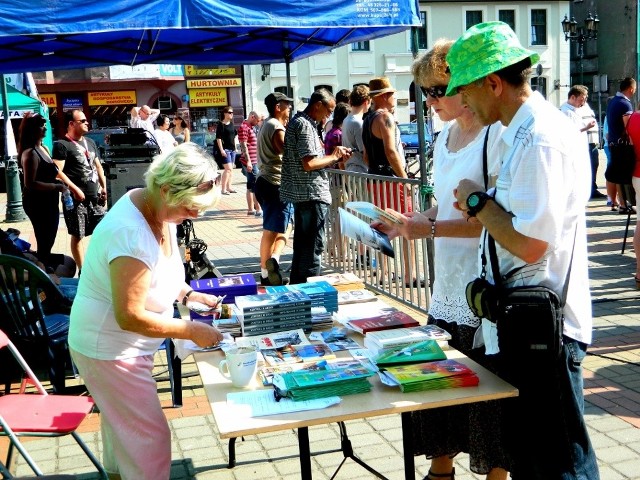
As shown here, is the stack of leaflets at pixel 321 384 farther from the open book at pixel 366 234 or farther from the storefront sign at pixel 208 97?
the storefront sign at pixel 208 97

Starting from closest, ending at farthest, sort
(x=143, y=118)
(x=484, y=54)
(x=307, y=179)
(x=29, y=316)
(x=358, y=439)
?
(x=484, y=54)
(x=358, y=439)
(x=29, y=316)
(x=307, y=179)
(x=143, y=118)

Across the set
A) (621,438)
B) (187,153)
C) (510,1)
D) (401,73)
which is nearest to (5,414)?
(187,153)

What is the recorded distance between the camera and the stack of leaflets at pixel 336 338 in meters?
2.96

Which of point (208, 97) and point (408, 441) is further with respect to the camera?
point (208, 97)

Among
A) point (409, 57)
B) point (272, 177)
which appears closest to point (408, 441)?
point (272, 177)

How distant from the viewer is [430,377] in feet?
8.24

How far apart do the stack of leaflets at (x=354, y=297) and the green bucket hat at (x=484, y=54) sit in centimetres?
138

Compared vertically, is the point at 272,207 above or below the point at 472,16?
below

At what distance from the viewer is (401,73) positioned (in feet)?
134

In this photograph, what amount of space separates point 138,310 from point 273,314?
66cm

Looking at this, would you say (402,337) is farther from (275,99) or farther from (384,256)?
(275,99)

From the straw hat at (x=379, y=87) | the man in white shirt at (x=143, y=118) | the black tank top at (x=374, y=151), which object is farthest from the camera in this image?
the man in white shirt at (x=143, y=118)

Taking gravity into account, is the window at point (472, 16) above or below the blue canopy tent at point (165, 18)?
above

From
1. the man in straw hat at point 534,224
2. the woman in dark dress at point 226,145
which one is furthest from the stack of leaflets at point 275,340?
the woman in dark dress at point 226,145
